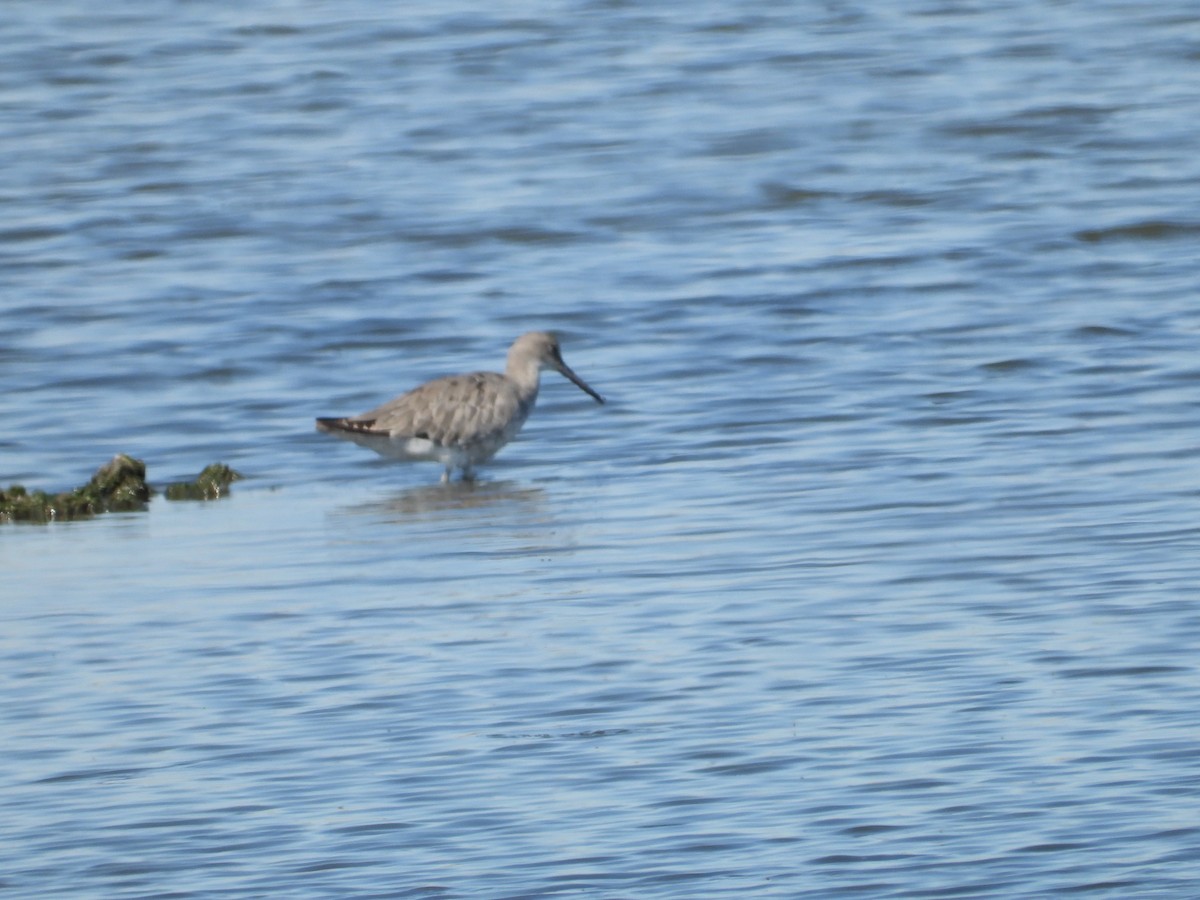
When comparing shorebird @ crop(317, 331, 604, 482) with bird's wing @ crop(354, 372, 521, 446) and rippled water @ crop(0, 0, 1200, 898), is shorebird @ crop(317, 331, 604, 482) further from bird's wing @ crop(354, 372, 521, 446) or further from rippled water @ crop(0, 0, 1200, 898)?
rippled water @ crop(0, 0, 1200, 898)

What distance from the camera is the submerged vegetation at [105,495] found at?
960 centimetres

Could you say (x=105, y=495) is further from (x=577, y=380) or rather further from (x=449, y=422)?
(x=577, y=380)

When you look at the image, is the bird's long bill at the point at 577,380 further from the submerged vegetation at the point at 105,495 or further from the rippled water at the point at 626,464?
the submerged vegetation at the point at 105,495

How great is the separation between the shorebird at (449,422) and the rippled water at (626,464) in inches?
7.4

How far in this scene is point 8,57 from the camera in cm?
2266

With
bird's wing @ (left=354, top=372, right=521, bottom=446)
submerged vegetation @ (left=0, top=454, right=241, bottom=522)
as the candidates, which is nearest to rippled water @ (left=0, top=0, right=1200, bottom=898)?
submerged vegetation @ (left=0, top=454, right=241, bottom=522)

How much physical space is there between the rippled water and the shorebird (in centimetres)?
19

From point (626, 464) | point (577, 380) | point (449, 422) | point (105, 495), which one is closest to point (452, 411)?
point (449, 422)

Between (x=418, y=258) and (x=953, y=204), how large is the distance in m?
3.19

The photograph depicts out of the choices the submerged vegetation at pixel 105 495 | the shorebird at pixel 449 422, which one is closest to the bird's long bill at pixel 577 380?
the shorebird at pixel 449 422

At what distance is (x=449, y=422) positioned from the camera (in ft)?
34.9

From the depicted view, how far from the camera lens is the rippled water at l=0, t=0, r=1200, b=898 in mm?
5680

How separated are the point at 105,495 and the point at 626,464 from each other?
1.97 m

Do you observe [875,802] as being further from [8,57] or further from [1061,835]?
[8,57]
